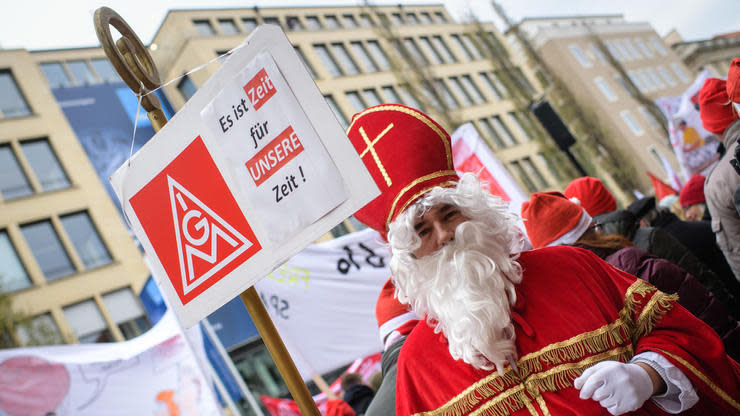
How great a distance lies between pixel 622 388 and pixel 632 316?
31 centimetres

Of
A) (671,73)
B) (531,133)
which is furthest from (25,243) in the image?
(671,73)

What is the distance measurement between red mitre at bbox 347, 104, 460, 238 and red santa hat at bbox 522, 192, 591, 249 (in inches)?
37.7

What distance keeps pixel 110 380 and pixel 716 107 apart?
574 centimetres

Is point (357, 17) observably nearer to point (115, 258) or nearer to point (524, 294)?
point (115, 258)

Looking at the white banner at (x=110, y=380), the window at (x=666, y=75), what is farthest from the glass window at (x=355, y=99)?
the window at (x=666, y=75)

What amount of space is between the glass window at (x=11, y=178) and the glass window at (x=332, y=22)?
59.2 ft

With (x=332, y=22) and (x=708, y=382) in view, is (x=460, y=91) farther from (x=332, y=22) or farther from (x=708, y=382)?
(x=708, y=382)

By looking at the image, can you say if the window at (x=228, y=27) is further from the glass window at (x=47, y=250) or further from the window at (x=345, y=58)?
the glass window at (x=47, y=250)

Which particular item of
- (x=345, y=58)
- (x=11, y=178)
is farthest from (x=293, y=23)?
(x=11, y=178)

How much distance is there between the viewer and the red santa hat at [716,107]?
3.46m

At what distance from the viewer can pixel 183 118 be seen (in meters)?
1.92

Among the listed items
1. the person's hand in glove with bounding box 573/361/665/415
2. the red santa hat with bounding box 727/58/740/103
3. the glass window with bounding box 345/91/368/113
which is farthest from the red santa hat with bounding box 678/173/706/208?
the glass window with bounding box 345/91/368/113

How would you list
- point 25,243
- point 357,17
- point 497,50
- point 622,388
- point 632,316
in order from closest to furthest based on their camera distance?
point 622,388, point 632,316, point 25,243, point 357,17, point 497,50

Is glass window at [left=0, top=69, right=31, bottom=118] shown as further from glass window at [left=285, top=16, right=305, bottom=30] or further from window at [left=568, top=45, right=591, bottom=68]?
window at [left=568, top=45, right=591, bottom=68]
